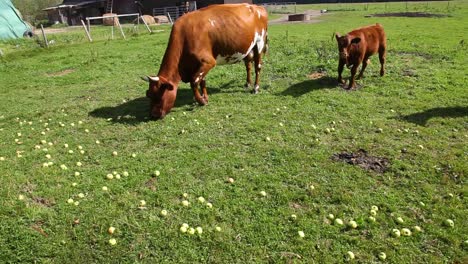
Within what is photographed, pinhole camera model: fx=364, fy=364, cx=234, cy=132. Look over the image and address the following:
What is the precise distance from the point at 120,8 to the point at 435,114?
47162 mm

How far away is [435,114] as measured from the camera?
8.41 meters

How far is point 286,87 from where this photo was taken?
10945mm

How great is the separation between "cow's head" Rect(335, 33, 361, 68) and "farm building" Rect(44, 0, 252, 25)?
34470 mm

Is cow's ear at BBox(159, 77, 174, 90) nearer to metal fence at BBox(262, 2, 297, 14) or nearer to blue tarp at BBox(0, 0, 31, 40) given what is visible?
blue tarp at BBox(0, 0, 31, 40)

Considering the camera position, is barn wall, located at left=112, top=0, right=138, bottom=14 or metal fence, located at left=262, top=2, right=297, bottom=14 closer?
barn wall, located at left=112, top=0, right=138, bottom=14

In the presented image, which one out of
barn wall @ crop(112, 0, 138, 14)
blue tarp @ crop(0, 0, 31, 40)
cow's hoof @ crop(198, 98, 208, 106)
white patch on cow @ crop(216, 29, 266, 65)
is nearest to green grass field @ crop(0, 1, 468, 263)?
cow's hoof @ crop(198, 98, 208, 106)

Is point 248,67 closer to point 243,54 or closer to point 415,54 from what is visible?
point 243,54

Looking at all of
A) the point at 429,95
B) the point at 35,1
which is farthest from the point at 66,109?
the point at 35,1

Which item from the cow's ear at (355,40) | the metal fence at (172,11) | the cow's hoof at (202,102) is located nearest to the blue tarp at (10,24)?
the metal fence at (172,11)

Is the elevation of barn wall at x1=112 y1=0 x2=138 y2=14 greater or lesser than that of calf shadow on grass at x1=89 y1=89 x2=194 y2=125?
greater

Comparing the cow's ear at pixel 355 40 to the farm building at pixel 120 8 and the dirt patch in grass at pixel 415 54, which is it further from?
the farm building at pixel 120 8

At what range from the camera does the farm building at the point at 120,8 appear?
44719mm

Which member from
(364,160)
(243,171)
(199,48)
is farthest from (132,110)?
(364,160)

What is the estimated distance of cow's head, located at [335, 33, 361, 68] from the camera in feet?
31.6
